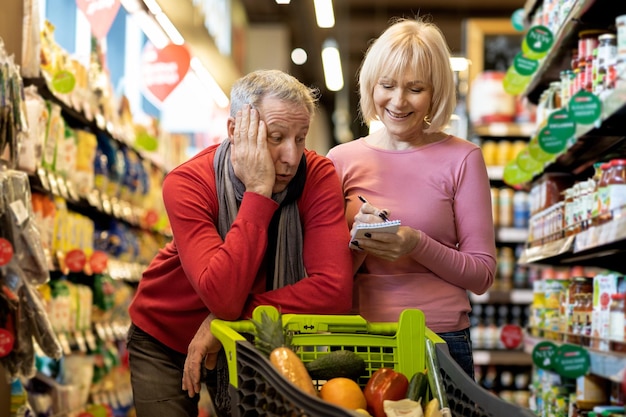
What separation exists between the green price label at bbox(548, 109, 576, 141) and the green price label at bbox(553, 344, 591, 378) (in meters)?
0.89

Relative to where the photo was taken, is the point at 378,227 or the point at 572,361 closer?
the point at 378,227

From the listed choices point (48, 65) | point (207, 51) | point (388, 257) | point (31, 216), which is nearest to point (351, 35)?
point (207, 51)

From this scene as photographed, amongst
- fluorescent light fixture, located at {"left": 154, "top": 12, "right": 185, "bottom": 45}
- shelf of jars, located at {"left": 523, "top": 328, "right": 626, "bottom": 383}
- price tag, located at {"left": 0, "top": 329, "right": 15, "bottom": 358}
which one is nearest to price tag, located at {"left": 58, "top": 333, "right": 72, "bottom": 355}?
price tag, located at {"left": 0, "top": 329, "right": 15, "bottom": 358}

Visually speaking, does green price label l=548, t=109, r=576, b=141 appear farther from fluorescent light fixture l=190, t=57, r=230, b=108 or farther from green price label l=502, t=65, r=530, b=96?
fluorescent light fixture l=190, t=57, r=230, b=108

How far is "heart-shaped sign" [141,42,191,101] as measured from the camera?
307 inches

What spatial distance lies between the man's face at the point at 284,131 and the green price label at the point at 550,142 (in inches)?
87.1

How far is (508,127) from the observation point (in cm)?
802

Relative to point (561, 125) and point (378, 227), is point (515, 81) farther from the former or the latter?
point (378, 227)

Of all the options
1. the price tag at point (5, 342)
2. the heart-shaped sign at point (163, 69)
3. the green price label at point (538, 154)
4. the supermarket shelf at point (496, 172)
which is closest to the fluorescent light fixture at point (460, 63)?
the supermarket shelf at point (496, 172)

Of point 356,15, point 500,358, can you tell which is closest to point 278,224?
point 500,358

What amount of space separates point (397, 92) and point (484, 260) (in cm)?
48

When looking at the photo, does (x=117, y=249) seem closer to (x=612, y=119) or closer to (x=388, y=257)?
(x=612, y=119)

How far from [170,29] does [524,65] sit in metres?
3.27

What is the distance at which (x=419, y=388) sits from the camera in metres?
1.94
